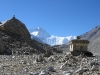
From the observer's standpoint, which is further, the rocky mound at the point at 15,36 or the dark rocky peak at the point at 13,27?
the dark rocky peak at the point at 13,27

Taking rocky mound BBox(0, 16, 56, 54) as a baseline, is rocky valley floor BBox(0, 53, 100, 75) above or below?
below

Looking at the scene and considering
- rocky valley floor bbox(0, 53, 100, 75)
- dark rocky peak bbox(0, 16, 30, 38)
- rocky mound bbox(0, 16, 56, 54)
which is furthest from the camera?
dark rocky peak bbox(0, 16, 30, 38)

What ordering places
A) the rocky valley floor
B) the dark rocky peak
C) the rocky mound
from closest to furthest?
the rocky valley floor, the rocky mound, the dark rocky peak

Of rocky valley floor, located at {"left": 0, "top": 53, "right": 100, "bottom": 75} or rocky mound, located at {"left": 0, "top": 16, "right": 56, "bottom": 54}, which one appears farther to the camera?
rocky mound, located at {"left": 0, "top": 16, "right": 56, "bottom": 54}

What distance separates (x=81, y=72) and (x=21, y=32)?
35577 millimetres

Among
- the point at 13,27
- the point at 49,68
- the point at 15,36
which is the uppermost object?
the point at 13,27

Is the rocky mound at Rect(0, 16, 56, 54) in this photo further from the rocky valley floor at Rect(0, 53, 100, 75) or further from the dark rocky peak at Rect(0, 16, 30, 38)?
the rocky valley floor at Rect(0, 53, 100, 75)

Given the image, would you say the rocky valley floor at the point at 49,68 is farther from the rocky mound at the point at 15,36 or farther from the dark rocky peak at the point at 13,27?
the dark rocky peak at the point at 13,27

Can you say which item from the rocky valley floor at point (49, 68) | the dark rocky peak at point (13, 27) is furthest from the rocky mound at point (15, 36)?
the rocky valley floor at point (49, 68)

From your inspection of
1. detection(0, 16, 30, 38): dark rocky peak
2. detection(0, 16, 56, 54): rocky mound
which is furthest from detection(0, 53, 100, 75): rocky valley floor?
detection(0, 16, 30, 38): dark rocky peak

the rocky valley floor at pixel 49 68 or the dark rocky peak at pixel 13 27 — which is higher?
the dark rocky peak at pixel 13 27

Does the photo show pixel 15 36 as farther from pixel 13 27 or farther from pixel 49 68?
pixel 49 68

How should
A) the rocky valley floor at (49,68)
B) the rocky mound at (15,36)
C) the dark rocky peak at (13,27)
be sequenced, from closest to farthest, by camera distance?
the rocky valley floor at (49,68), the rocky mound at (15,36), the dark rocky peak at (13,27)

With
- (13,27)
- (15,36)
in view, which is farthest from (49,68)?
(13,27)
